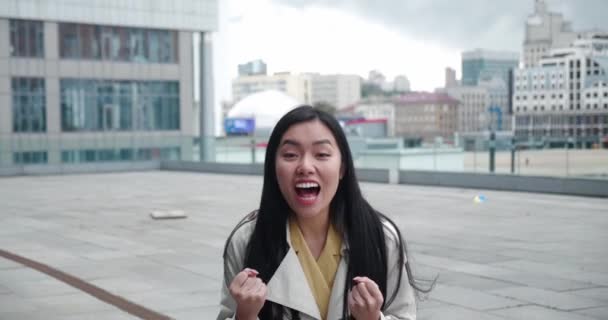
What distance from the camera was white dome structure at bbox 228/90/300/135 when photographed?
443 ft

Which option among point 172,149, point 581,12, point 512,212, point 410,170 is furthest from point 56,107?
point 512,212

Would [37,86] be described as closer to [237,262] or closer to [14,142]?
[14,142]

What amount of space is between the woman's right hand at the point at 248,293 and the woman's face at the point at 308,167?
0.30 meters

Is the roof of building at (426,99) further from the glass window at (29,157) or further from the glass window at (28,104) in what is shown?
the glass window at (29,157)

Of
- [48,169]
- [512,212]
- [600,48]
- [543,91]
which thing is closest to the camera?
[512,212]

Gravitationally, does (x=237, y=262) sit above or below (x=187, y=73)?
below

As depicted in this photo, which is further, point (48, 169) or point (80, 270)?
point (48, 169)

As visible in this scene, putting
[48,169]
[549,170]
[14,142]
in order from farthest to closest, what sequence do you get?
[14,142], [48,169], [549,170]

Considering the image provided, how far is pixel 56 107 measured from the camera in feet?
138

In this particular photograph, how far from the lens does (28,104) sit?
41.7m

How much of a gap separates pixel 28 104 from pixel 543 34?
81.4 ft

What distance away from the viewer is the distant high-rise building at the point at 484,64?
155125 millimetres

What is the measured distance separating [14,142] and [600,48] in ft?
89.4

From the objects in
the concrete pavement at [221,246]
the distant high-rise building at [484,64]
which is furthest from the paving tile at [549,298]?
the distant high-rise building at [484,64]
